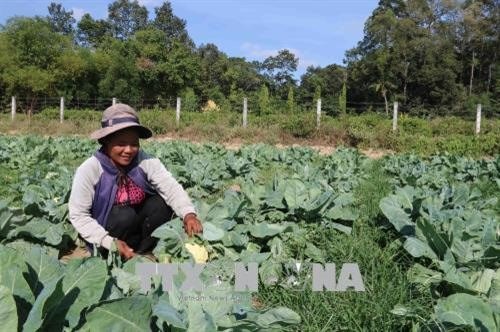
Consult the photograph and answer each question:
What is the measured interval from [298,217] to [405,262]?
3.29ft

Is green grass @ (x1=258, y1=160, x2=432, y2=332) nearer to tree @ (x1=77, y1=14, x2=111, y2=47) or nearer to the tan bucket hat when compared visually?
the tan bucket hat

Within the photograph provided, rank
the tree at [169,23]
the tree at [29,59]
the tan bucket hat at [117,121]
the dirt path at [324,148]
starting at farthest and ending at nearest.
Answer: the tree at [169,23] < the tree at [29,59] < the dirt path at [324,148] < the tan bucket hat at [117,121]

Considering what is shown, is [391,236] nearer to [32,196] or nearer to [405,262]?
[405,262]

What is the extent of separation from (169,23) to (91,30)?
422 inches

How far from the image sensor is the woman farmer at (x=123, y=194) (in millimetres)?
3149

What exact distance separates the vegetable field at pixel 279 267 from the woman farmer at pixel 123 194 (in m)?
0.23

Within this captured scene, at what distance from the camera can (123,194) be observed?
3.46 metres

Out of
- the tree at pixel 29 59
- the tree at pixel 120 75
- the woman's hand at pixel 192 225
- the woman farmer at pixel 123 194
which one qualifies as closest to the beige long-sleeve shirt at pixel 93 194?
the woman farmer at pixel 123 194

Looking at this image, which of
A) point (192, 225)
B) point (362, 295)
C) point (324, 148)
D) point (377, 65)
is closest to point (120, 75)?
point (377, 65)

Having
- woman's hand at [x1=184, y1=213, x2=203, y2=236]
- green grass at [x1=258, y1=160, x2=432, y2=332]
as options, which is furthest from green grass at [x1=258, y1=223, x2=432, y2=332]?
woman's hand at [x1=184, y1=213, x2=203, y2=236]

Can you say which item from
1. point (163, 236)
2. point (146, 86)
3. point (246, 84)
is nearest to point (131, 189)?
point (163, 236)

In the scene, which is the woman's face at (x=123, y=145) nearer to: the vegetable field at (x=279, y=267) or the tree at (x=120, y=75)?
the vegetable field at (x=279, y=267)

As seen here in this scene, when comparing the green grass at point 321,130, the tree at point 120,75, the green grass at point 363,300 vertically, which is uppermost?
the tree at point 120,75

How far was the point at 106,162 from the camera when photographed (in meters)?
3.25
